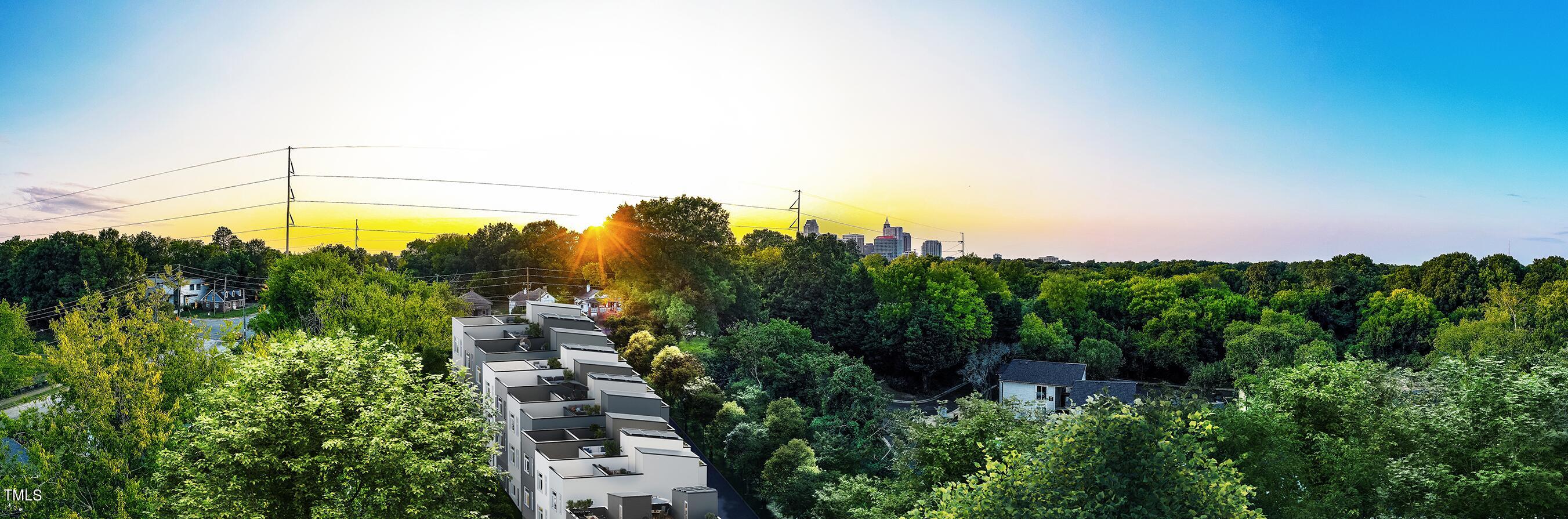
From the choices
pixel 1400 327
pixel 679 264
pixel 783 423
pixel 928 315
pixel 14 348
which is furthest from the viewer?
pixel 1400 327

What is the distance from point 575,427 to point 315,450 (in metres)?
12.6

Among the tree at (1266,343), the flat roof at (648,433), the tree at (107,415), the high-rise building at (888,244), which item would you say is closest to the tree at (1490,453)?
the flat roof at (648,433)

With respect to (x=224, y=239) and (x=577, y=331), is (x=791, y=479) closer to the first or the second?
(x=577, y=331)

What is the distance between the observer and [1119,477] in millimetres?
12867

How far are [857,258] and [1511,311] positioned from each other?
4540 cm

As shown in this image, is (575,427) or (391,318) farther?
(391,318)

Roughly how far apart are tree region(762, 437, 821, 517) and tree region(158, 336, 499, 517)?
13.1 meters

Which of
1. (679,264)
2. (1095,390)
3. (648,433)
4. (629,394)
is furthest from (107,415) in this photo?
(1095,390)

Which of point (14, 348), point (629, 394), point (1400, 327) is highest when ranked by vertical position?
point (629, 394)

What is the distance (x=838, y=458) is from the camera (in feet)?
119

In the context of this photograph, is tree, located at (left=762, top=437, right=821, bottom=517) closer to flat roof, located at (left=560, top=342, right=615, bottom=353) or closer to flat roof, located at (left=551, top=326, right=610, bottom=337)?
flat roof, located at (left=560, top=342, right=615, bottom=353)

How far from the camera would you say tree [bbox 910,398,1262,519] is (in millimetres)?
12680

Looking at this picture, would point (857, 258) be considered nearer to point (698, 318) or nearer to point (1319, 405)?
point (698, 318)

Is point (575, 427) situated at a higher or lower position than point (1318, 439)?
lower
